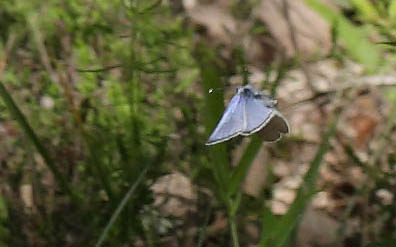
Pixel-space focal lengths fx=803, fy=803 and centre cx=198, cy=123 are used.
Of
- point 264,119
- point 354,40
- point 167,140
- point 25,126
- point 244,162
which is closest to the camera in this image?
point 264,119

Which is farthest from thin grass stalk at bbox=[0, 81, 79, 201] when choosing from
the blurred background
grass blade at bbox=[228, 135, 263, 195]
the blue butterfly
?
the blue butterfly

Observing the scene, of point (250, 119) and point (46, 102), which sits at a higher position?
point (250, 119)

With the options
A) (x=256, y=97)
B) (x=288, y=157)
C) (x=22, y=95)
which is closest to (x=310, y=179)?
(x=256, y=97)

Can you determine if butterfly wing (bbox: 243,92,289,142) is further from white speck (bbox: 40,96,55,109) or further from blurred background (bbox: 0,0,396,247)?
white speck (bbox: 40,96,55,109)

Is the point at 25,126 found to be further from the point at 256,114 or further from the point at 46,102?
the point at 46,102

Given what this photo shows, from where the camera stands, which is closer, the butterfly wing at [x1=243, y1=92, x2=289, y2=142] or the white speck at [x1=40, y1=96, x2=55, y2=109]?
the butterfly wing at [x1=243, y1=92, x2=289, y2=142]

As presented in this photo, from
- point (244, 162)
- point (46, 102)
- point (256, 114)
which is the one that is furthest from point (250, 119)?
point (46, 102)

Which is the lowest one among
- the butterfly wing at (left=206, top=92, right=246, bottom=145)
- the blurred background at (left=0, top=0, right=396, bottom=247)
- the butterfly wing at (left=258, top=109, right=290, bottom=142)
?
the blurred background at (left=0, top=0, right=396, bottom=247)
